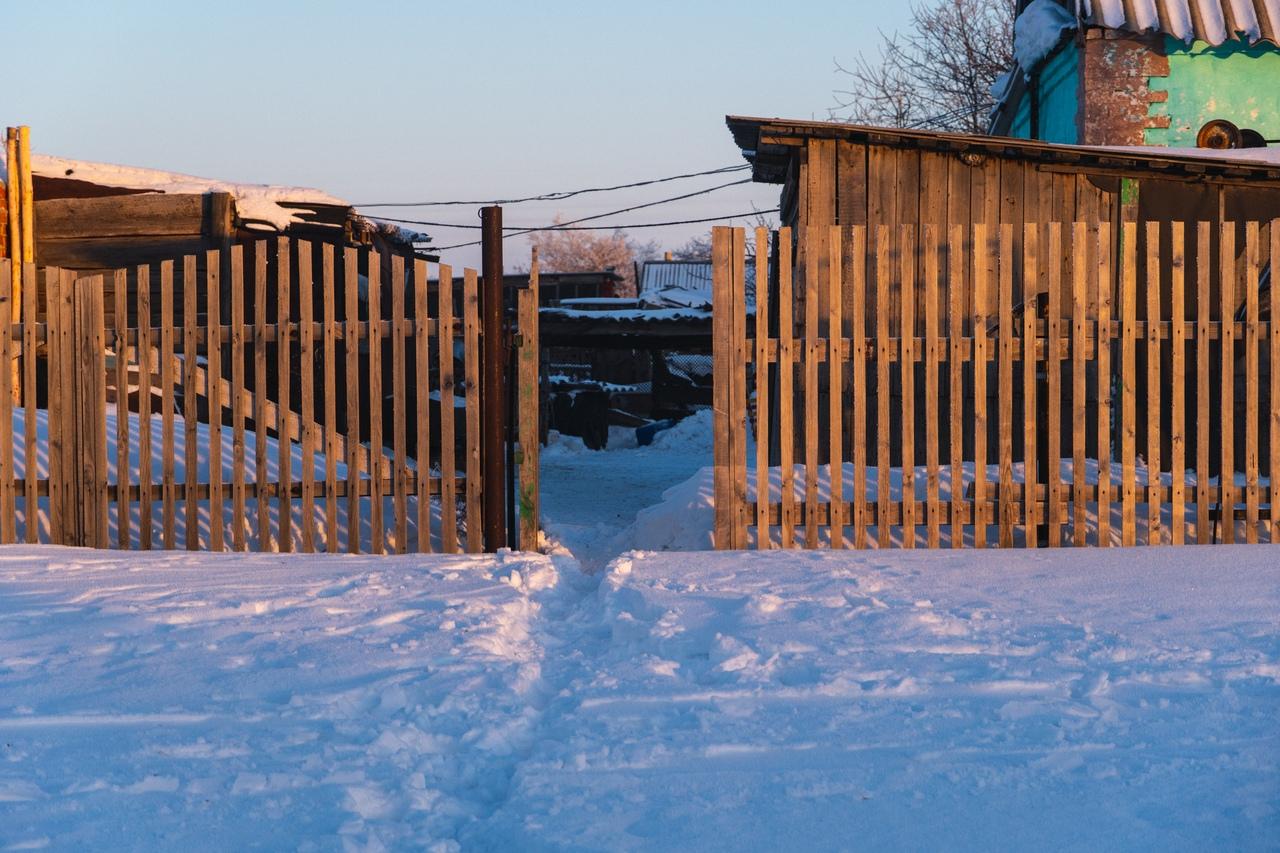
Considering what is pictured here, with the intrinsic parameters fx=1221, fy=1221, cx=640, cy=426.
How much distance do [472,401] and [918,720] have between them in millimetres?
4073

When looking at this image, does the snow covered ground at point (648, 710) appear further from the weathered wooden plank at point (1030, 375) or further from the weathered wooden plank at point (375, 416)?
the weathered wooden plank at point (375, 416)

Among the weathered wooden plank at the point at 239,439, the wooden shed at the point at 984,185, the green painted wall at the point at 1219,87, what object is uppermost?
the green painted wall at the point at 1219,87

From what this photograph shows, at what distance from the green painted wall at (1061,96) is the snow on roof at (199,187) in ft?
30.7

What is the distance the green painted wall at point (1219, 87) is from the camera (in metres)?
15.5

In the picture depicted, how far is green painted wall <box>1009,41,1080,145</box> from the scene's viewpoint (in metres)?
16.2

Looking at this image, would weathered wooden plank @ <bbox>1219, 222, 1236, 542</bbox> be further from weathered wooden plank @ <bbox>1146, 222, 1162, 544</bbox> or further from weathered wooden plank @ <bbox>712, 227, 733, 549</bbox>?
weathered wooden plank @ <bbox>712, 227, 733, 549</bbox>

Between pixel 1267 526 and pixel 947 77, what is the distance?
27.7 metres

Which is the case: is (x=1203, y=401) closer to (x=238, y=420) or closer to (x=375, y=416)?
(x=375, y=416)

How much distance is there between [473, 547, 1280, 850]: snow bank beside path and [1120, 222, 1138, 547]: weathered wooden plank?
1.17m

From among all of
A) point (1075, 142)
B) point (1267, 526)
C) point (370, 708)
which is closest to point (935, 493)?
point (1267, 526)

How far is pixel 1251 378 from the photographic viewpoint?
7.23 metres

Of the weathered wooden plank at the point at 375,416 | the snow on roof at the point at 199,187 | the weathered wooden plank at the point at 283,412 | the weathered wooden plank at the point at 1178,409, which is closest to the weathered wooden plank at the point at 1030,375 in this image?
the weathered wooden plank at the point at 1178,409

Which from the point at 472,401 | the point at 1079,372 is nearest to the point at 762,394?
the point at 472,401

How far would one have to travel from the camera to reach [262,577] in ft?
20.8
